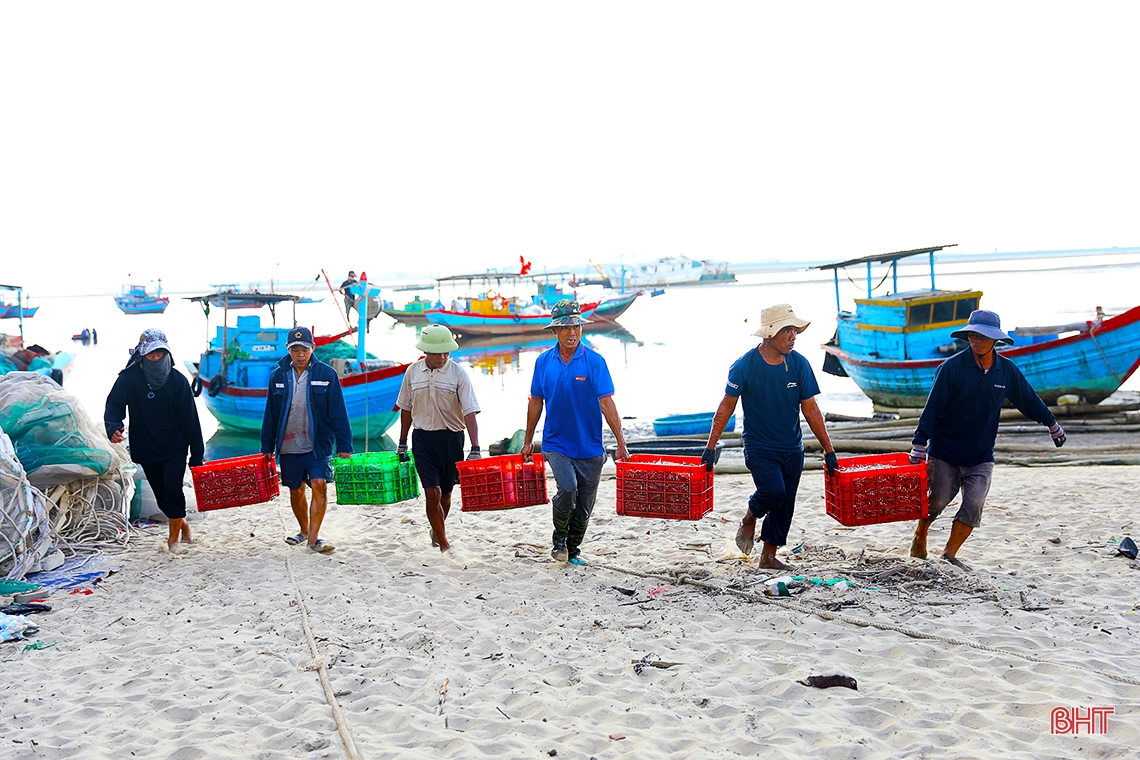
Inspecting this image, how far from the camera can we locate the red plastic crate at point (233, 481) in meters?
6.57

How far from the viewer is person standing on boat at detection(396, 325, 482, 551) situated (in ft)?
21.0

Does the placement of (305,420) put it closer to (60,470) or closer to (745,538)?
(60,470)

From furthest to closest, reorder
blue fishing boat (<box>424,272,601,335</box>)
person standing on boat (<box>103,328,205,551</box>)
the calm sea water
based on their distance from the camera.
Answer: blue fishing boat (<box>424,272,601,335</box>) < the calm sea water < person standing on boat (<box>103,328,205,551</box>)

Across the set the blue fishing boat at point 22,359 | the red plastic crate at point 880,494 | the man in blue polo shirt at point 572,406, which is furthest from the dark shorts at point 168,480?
the blue fishing boat at point 22,359

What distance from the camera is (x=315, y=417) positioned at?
6.63 meters

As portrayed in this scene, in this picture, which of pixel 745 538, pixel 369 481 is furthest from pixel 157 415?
pixel 745 538

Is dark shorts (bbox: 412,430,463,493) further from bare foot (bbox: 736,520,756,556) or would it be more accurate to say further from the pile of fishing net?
the pile of fishing net

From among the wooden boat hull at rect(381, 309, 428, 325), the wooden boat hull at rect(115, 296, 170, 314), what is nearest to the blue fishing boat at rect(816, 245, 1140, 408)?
the wooden boat hull at rect(381, 309, 428, 325)

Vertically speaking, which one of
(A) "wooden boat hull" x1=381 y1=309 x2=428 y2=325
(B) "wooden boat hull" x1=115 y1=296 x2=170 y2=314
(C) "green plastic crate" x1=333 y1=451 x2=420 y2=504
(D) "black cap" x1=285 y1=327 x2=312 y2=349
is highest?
(B) "wooden boat hull" x1=115 y1=296 x2=170 y2=314

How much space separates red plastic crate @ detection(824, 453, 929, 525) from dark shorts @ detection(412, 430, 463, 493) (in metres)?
2.75

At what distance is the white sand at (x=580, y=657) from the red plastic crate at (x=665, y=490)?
480 millimetres

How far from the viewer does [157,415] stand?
662cm

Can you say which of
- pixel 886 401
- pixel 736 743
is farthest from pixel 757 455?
pixel 886 401

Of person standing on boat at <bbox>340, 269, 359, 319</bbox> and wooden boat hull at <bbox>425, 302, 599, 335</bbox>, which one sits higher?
person standing on boat at <bbox>340, 269, 359, 319</bbox>
